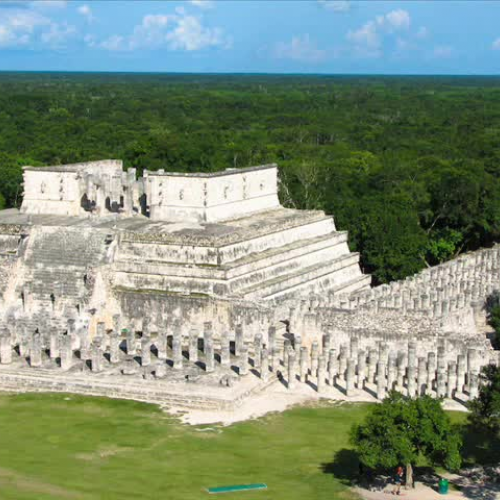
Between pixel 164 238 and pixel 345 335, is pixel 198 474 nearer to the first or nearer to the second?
pixel 345 335

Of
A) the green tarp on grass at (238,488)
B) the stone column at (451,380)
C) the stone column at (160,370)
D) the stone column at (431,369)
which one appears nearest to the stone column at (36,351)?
the stone column at (160,370)

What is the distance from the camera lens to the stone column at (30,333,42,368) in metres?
31.6

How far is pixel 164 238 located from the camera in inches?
1471

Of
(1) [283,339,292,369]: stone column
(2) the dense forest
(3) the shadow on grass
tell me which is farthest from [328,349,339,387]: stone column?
(2) the dense forest

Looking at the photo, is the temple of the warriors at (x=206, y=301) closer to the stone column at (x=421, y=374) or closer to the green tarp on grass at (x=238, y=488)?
the stone column at (x=421, y=374)

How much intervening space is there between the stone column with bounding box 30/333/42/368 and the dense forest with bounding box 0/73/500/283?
61.5 feet

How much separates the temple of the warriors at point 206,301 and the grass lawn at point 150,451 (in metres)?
1.61

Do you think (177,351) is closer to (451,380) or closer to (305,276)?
(451,380)

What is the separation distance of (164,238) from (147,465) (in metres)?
14.5

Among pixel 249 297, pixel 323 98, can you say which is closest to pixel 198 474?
pixel 249 297

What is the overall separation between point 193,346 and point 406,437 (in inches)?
444

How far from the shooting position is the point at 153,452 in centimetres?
2498

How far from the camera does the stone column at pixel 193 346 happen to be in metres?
32.1

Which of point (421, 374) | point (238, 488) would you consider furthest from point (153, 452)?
point (421, 374)
